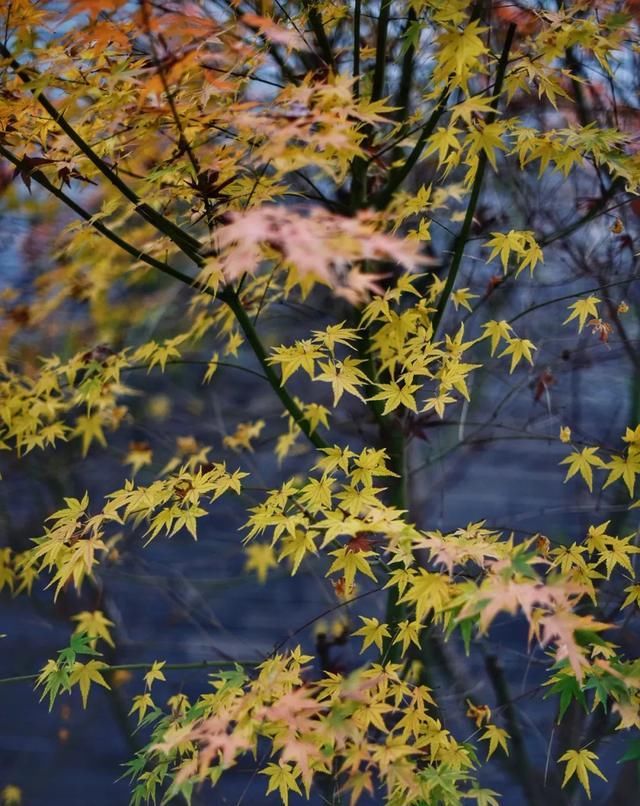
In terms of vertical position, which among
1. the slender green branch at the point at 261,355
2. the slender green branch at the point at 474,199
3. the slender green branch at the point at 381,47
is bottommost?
the slender green branch at the point at 261,355

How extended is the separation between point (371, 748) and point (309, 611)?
268 cm

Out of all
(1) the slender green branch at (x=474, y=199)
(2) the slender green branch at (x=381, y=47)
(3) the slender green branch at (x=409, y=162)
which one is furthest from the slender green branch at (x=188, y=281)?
(2) the slender green branch at (x=381, y=47)

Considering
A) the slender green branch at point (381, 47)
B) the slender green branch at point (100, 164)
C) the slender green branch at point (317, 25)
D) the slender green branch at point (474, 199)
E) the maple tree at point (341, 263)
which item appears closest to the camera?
the maple tree at point (341, 263)

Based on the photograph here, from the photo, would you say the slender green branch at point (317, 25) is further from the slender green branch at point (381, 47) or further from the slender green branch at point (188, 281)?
the slender green branch at point (188, 281)

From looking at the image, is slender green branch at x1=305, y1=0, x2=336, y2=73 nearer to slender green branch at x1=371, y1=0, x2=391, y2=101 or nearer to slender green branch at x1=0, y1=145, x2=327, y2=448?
slender green branch at x1=371, y1=0, x2=391, y2=101

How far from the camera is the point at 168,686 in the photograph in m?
4.22

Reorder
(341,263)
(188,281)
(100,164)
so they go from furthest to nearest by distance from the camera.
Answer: (188,281)
(100,164)
(341,263)

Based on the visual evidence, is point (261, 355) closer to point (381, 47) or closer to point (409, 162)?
point (409, 162)

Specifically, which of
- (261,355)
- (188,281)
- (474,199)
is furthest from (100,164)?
(474,199)

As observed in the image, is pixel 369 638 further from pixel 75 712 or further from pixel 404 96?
pixel 75 712

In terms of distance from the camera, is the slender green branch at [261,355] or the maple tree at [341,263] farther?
the slender green branch at [261,355]

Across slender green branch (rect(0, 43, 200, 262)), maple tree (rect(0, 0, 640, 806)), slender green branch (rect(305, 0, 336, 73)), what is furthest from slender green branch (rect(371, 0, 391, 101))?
slender green branch (rect(0, 43, 200, 262))

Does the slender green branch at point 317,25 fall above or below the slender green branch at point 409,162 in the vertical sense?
above

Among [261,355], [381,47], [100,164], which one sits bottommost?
[261,355]
